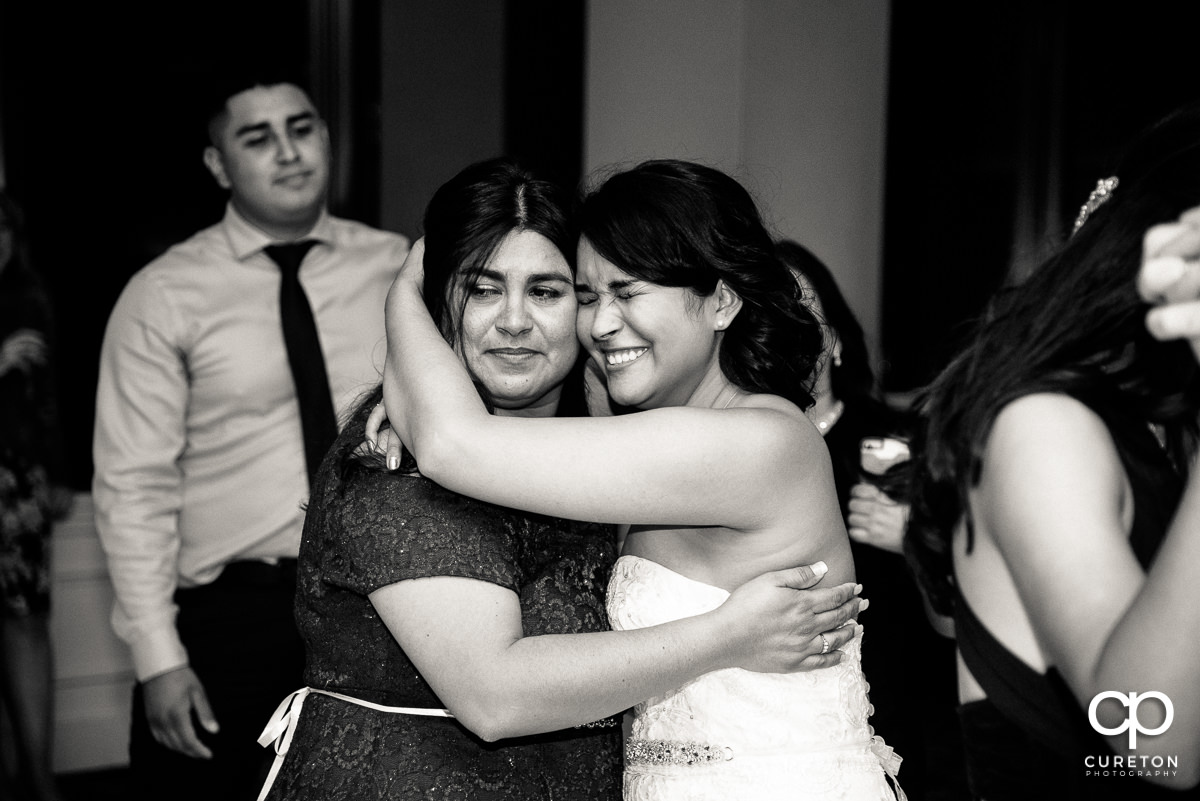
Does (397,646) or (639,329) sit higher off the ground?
(639,329)

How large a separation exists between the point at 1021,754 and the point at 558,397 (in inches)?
37.5

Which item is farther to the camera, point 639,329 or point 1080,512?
point 639,329

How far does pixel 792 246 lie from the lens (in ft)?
8.93

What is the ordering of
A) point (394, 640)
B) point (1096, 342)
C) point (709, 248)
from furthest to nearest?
1. point (709, 248)
2. point (394, 640)
3. point (1096, 342)

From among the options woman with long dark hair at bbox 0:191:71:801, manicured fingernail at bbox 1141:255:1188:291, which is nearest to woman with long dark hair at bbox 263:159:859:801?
manicured fingernail at bbox 1141:255:1188:291

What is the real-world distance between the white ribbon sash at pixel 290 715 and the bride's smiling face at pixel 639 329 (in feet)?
1.72

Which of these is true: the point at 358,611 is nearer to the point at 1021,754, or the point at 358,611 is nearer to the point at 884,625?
the point at 1021,754

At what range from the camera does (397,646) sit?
162 centimetres

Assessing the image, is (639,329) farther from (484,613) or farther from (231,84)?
(231,84)

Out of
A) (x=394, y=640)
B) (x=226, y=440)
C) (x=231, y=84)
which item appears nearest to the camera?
(x=394, y=640)

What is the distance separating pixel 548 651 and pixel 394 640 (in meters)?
0.24

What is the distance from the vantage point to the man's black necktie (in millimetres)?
2750

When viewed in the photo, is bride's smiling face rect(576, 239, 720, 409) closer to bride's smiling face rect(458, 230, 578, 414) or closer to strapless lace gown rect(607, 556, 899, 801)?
bride's smiling face rect(458, 230, 578, 414)

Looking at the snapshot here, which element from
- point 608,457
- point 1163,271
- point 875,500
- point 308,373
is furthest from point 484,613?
point 308,373
